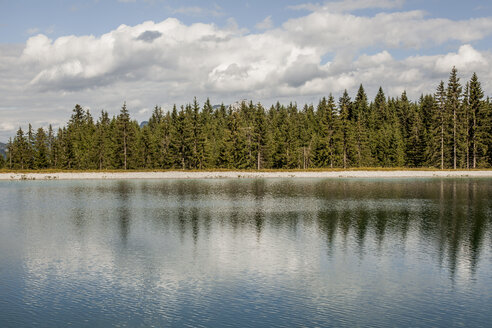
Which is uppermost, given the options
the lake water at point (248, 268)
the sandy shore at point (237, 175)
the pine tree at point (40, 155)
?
the pine tree at point (40, 155)

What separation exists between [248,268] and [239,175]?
247 ft

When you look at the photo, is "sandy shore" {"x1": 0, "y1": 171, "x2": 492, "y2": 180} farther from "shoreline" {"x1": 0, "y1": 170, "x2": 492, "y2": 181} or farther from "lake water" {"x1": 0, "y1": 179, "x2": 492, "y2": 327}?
"lake water" {"x1": 0, "y1": 179, "x2": 492, "y2": 327}

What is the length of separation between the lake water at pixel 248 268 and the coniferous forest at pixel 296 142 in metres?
68.9

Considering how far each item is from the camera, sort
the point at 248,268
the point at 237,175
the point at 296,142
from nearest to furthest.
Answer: the point at 248,268
the point at 237,175
the point at 296,142

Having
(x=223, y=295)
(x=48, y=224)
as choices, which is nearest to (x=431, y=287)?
(x=223, y=295)

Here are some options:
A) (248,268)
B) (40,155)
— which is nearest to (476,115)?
(248,268)

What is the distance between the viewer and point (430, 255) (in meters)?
22.0

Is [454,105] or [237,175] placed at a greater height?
[454,105]

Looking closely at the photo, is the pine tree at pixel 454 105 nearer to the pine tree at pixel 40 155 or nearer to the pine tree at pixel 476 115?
the pine tree at pixel 476 115

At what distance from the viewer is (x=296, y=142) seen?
11981cm

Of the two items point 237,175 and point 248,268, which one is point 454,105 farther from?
point 248,268

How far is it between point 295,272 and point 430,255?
7.86 metres

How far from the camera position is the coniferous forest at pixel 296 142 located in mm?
100875

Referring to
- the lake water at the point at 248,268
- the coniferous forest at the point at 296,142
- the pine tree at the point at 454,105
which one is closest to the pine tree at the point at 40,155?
the coniferous forest at the point at 296,142
